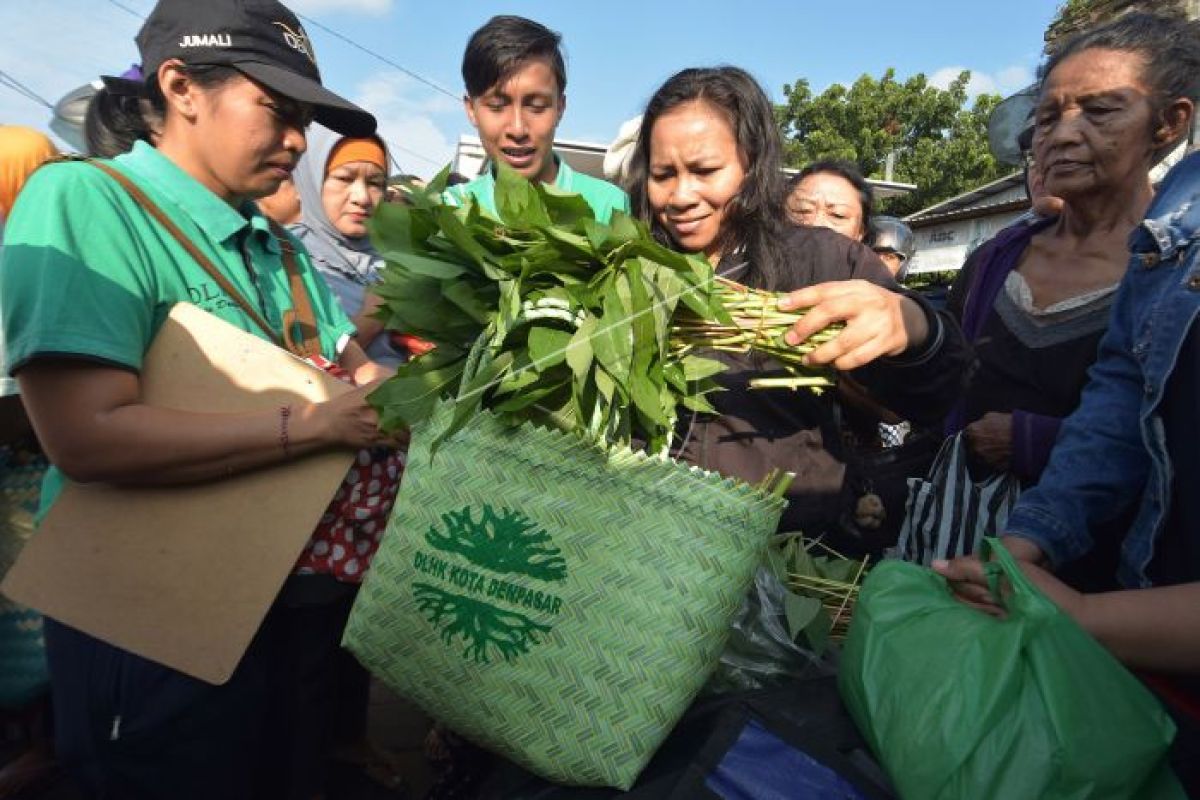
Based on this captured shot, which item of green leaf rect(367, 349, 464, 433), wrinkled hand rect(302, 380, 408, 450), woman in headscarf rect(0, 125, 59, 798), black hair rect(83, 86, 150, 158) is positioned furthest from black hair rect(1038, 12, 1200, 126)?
woman in headscarf rect(0, 125, 59, 798)

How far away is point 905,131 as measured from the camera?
101 feet

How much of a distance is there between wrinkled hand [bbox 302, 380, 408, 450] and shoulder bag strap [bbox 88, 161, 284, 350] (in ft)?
0.97

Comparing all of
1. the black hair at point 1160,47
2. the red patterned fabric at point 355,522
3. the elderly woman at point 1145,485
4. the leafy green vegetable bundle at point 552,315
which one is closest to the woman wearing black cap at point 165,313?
the red patterned fabric at point 355,522

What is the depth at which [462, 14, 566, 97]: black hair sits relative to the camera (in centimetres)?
296

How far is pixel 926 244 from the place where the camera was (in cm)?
1631

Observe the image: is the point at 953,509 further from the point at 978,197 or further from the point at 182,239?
the point at 978,197

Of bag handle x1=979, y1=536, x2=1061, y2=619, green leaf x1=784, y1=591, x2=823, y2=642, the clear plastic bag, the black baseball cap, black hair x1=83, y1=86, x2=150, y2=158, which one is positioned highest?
the black baseball cap

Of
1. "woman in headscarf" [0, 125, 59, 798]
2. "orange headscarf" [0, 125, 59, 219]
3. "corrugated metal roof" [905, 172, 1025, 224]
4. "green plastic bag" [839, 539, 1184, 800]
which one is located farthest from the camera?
"corrugated metal roof" [905, 172, 1025, 224]

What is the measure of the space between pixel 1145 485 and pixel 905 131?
33.1m

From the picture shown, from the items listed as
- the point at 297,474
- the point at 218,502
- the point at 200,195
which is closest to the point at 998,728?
the point at 297,474

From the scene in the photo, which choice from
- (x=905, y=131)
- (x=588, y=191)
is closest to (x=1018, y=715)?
(x=588, y=191)

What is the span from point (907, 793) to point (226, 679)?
1174mm

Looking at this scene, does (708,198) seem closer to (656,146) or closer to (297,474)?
(656,146)

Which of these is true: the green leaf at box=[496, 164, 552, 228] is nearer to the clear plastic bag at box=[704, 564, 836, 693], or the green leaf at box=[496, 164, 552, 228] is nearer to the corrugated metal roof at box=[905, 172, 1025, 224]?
the clear plastic bag at box=[704, 564, 836, 693]
